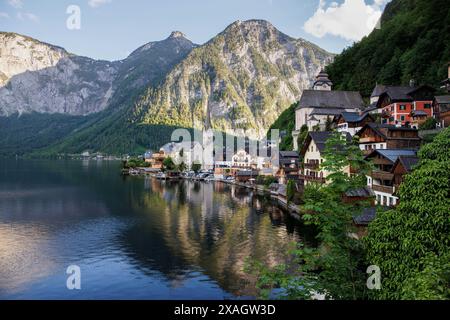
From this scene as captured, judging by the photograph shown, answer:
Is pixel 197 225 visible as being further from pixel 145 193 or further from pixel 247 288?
pixel 145 193

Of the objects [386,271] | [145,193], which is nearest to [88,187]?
[145,193]

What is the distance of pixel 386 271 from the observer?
17969 mm

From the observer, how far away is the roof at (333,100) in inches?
4574

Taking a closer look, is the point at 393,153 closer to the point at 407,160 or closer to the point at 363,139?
the point at 407,160

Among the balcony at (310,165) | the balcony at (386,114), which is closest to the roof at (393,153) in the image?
the balcony at (310,165)

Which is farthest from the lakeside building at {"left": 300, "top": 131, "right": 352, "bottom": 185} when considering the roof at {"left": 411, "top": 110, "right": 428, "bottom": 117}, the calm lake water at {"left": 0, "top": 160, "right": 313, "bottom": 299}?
the roof at {"left": 411, "top": 110, "right": 428, "bottom": 117}

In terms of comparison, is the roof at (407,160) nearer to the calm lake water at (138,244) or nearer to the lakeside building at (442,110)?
the calm lake water at (138,244)

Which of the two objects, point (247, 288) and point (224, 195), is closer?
point (247, 288)

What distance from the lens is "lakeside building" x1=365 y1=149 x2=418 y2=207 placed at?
44.3m

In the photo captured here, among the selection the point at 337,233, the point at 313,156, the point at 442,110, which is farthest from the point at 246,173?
the point at 337,233

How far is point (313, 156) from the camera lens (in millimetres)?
70250

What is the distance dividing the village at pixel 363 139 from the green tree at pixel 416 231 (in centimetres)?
238

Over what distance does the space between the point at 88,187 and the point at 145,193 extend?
23.2m

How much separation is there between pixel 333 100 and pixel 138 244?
87.2 meters
